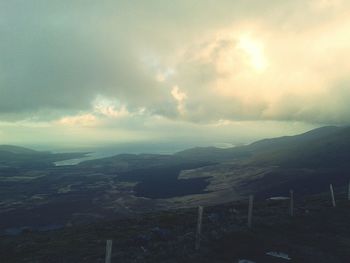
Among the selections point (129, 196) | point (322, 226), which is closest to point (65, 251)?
point (322, 226)

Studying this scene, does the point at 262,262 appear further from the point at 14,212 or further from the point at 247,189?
the point at 247,189

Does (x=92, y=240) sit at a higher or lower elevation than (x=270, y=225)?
lower

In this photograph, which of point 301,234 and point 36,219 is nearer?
point 301,234

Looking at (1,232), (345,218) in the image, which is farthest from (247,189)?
(345,218)

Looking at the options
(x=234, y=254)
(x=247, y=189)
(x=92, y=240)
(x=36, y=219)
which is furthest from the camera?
(x=247, y=189)

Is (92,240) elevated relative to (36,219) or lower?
elevated

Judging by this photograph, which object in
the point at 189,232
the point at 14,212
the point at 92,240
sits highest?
the point at 189,232

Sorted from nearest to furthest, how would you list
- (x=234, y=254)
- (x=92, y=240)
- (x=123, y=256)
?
(x=234, y=254) → (x=123, y=256) → (x=92, y=240)

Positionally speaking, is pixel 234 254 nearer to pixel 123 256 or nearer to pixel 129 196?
pixel 123 256

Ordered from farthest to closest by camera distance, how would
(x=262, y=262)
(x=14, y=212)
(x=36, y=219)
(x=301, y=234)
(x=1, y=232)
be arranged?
1. (x=14, y=212)
2. (x=36, y=219)
3. (x=1, y=232)
4. (x=301, y=234)
5. (x=262, y=262)
